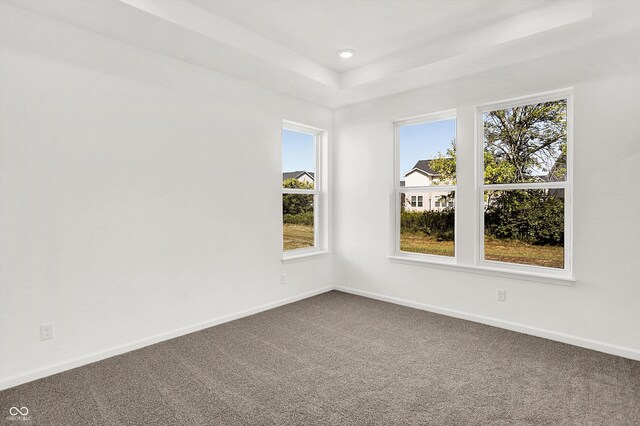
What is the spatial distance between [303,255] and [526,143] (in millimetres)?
2740

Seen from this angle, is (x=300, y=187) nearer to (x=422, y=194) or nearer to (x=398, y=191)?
(x=398, y=191)

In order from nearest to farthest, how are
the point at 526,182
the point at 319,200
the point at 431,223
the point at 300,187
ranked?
the point at 526,182, the point at 431,223, the point at 300,187, the point at 319,200

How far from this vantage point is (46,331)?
2611 millimetres

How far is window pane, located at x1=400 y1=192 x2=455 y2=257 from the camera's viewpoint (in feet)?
13.4

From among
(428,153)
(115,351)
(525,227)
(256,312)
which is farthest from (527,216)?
(115,351)

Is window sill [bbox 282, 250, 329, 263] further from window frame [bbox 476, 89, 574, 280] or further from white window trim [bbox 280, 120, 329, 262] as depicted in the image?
window frame [bbox 476, 89, 574, 280]

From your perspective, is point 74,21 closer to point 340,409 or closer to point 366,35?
point 366,35

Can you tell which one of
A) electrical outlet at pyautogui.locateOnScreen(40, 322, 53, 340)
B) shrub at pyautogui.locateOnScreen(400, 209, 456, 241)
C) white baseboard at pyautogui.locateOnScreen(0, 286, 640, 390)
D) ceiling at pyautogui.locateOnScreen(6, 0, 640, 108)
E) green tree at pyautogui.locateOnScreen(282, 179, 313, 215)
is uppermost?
ceiling at pyautogui.locateOnScreen(6, 0, 640, 108)

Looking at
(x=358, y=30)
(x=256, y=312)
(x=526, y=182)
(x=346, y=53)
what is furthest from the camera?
(x=256, y=312)

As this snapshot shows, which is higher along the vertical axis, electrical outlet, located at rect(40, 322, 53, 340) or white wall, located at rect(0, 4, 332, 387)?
white wall, located at rect(0, 4, 332, 387)

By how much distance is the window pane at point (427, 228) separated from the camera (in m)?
4.08

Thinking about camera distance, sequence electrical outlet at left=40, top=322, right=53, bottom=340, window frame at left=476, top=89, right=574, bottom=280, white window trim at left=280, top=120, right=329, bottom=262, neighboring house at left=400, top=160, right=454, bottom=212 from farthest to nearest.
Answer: white window trim at left=280, top=120, right=329, bottom=262, neighboring house at left=400, top=160, right=454, bottom=212, window frame at left=476, top=89, right=574, bottom=280, electrical outlet at left=40, top=322, right=53, bottom=340

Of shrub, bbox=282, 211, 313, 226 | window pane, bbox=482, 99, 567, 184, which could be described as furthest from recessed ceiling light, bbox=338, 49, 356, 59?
shrub, bbox=282, 211, 313, 226

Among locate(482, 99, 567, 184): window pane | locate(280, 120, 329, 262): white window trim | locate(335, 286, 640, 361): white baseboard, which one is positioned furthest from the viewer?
locate(280, 120, 329, 262): white window trim
